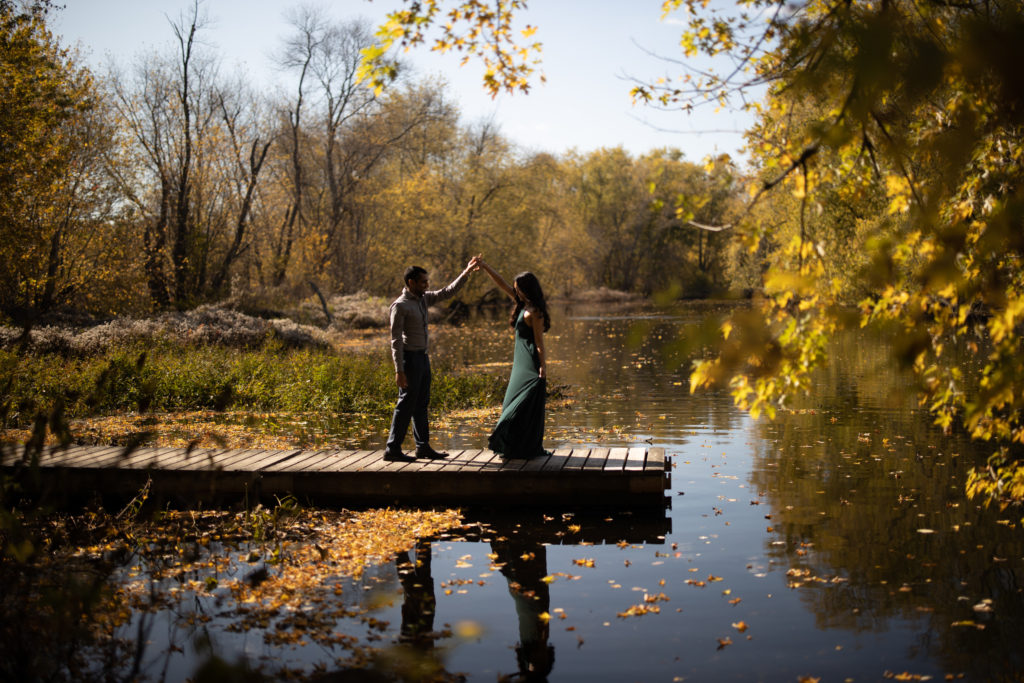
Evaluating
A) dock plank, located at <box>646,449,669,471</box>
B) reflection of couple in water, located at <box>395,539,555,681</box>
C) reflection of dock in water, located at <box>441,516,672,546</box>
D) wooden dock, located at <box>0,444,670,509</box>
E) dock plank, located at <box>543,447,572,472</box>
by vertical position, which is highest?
dock plank, located at <box>646,449,669,471</box>

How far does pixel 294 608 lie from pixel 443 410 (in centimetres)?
918

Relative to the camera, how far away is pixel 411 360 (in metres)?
8.62

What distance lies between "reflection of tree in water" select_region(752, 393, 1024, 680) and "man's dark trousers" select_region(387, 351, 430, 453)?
350 cm

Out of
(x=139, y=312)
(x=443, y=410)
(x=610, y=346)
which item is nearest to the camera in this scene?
(x=443, y=410)

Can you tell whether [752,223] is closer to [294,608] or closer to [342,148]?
[294,608]

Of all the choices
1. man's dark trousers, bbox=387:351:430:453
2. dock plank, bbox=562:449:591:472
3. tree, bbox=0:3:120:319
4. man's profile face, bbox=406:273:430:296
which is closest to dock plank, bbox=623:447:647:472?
dock plank, bbox=562:449:591:472

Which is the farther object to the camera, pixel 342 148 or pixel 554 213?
pixel 554 213

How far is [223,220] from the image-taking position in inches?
1190

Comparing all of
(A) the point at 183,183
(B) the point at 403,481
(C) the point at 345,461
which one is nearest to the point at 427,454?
(B) the point at 403,481

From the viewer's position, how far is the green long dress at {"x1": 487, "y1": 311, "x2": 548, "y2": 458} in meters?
8.67

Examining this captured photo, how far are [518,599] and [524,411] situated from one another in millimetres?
2858

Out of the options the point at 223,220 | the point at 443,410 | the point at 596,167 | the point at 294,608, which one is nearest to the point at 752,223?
the point at 294,608

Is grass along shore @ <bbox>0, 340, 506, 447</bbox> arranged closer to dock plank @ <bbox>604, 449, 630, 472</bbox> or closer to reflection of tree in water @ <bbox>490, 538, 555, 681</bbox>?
dock plank @ <bbox>604, 449, 630, 472</bbox>

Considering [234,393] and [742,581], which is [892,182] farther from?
[234,393]
